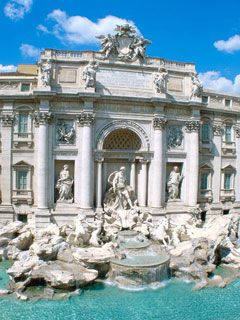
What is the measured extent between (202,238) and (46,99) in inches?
496

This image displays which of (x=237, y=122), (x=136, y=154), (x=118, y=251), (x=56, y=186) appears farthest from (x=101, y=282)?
(x=237, y=122)

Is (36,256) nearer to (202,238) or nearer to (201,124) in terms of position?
(202,238)

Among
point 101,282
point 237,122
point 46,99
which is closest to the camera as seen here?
point 101,282

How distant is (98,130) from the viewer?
21.6 meters

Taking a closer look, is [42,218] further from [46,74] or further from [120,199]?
[46,74]

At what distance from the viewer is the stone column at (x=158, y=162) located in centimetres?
2228

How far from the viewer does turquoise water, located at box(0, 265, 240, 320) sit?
12555 millimetres

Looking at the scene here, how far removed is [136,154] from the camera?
22750mm

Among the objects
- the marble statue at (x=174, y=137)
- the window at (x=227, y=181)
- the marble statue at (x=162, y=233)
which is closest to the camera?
the marble statue at (x=162, y=233)

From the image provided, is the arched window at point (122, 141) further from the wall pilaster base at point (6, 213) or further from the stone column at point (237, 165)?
the stone column at point (237, 165)

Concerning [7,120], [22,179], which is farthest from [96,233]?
[7,120]

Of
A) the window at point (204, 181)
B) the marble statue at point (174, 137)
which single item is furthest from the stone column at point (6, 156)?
the window at point (204, 181)

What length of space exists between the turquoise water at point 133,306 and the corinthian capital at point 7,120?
1056 centimetres

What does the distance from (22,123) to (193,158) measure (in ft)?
39.5
